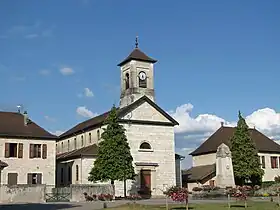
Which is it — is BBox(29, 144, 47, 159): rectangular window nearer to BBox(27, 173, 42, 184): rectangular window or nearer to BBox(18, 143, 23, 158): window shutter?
BBox(18, 143, 23, 158): window shutter

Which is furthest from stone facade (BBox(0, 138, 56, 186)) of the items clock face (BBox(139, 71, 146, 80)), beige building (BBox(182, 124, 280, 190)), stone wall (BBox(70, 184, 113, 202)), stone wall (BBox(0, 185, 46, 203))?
beige building (BBox(182, 124, 280, 190))

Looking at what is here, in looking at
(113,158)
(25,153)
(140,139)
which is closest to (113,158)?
(113,158)

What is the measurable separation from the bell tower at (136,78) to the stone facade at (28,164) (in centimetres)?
1080

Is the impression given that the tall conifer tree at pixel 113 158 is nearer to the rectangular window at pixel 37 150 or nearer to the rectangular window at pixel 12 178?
the rectangular window at pixel 37 150

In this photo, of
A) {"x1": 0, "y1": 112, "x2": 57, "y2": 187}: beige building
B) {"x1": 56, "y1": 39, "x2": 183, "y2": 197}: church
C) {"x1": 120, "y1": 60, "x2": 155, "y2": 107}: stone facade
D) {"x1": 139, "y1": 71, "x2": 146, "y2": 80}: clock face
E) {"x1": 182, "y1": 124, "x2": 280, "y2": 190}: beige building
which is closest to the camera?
{"x1": 0, "y1": 112, "x2": 57, "y2": 187}: beige building

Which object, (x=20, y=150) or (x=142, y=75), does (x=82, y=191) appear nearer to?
(x=20, y=150)

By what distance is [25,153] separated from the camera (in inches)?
1895

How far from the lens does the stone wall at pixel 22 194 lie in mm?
38750

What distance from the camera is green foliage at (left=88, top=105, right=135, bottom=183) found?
4403 centimetres

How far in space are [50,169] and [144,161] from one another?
10501 mm

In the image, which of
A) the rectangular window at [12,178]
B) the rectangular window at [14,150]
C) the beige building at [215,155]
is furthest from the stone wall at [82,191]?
the beige building at [215,155]

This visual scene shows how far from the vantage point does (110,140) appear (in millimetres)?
44688

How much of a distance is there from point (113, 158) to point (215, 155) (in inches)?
861

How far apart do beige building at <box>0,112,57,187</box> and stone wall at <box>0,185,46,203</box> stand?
788 centimetres
